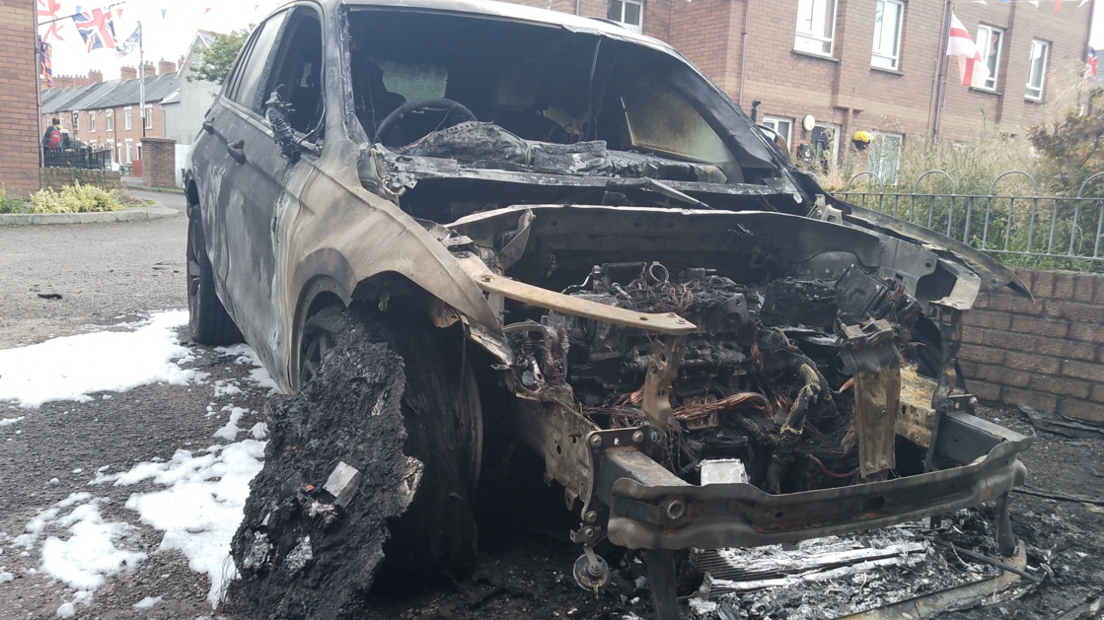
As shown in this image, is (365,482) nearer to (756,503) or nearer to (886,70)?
(756,503)

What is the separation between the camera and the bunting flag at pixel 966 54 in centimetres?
1358

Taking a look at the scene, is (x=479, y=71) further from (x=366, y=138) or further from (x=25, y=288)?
(x=25, y=288)

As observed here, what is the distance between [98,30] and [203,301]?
106 feet

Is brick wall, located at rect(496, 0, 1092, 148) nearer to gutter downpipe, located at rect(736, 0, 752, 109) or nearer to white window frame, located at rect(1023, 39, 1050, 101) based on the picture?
gutter downpipe, located at rect(736, 0, 752, 109)

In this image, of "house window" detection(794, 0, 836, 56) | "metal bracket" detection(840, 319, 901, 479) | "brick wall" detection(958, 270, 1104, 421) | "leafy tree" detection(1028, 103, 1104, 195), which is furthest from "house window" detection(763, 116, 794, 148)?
"metal bracket" detection(840, 319, 901, 479)

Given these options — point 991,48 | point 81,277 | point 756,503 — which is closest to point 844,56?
point 991,48

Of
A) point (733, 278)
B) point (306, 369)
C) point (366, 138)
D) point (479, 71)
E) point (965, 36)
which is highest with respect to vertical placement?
point (965, 36)

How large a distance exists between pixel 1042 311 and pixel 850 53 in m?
12.7

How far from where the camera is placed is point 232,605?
2.52 m

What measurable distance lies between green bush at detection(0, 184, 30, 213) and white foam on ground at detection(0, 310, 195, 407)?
32.5 feet

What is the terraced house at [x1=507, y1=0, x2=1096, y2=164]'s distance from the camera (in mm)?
15109

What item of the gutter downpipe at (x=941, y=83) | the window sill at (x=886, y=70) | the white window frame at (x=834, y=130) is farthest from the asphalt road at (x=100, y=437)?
the gutter downpipe at (x=941, y=83)

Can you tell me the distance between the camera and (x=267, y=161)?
12.2 feet

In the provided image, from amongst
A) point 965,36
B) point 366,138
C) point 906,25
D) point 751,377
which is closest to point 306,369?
point 366,138
